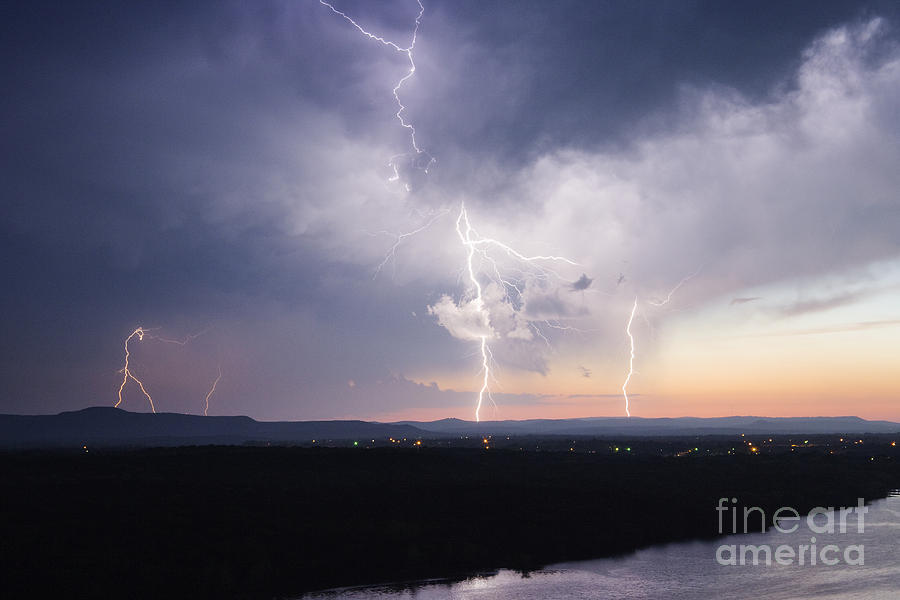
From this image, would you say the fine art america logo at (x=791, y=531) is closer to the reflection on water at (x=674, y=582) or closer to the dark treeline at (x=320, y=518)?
the reflection on water at (x=674, y=582)

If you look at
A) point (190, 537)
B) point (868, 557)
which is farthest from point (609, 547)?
point (190, 537)

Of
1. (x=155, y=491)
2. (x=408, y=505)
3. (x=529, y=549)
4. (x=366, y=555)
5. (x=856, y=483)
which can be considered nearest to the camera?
(x=366, y=555)

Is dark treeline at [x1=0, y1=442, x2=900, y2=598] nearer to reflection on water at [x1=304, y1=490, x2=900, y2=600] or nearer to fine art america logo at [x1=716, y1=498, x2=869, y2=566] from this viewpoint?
fine art america logo at [x1=716, y1=498, x2=869, y2=566]

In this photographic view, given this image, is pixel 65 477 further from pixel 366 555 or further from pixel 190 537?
pixel 366 555

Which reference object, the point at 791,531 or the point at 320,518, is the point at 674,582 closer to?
the point at 791,531

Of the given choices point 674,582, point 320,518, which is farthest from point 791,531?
point 320,518

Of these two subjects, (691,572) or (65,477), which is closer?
(691,572)
